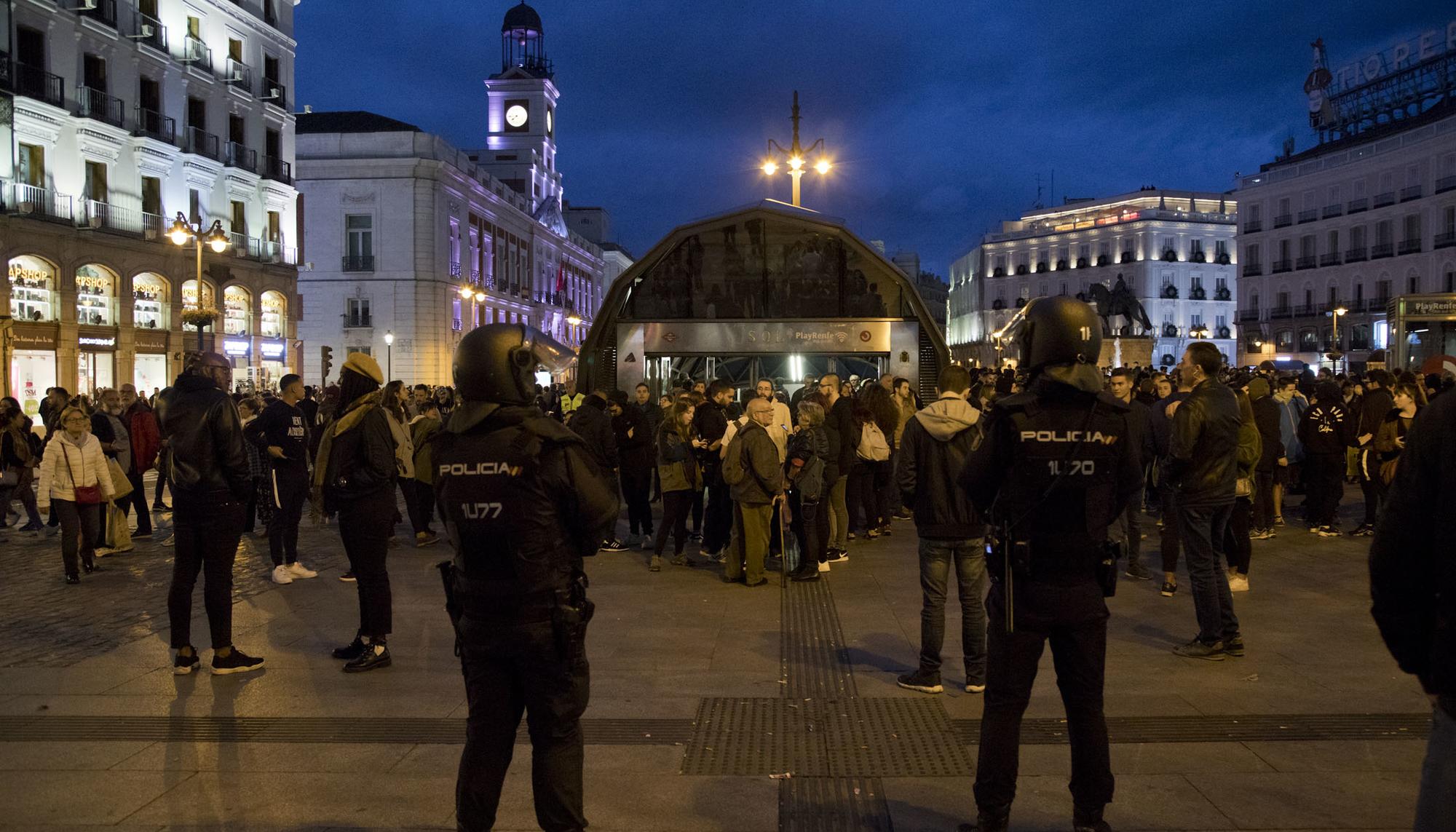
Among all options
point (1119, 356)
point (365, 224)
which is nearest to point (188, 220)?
point (365, 224)

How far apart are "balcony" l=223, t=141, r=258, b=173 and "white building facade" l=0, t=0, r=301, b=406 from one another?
0.06m

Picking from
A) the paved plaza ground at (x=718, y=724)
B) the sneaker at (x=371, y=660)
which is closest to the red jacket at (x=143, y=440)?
the paved plaza ground at (x=718, y=724)

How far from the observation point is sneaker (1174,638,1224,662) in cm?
679

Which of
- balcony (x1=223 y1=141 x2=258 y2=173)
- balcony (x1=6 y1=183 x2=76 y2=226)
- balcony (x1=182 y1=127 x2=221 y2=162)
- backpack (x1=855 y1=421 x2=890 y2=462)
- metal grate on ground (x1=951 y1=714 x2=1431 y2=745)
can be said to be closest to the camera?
metal grate on ground (x1=951 y1=714 x2=1431 y2=745)

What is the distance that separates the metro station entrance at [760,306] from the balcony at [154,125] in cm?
2318

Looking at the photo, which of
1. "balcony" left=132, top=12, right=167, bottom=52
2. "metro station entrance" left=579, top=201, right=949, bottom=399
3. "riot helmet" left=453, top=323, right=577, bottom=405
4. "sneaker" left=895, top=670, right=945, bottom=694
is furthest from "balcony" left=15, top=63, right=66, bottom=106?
"riot helmet" left=453, top=323, right=577, bottom=405

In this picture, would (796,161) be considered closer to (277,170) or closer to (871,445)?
(871,445)

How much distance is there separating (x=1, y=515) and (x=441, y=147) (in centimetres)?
4140

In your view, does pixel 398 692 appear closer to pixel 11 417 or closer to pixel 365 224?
pixel 11 417

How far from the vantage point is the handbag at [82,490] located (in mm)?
9812

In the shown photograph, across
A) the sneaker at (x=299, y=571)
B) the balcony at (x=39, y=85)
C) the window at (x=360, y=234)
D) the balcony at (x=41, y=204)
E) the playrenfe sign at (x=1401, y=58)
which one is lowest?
the sneaker at (x=299, y=571)

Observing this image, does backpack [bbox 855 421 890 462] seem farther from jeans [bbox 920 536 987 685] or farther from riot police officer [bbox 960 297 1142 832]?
riot police officer [bbox 960 297 1142 832]

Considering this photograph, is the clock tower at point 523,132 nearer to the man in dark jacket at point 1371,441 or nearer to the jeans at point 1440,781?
the man in dark jacket at point 1371,441

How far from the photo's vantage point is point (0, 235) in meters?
27.9
